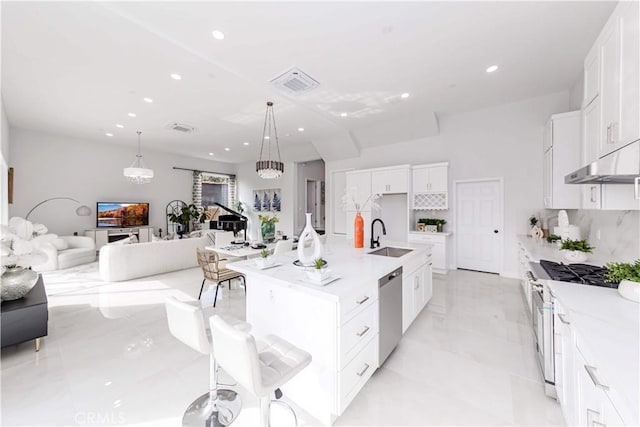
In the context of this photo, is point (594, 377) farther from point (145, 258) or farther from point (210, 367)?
point (145, 258)

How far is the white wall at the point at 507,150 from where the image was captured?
455cm

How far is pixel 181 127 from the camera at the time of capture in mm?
5781

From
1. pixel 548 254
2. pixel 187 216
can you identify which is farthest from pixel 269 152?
pixel 548 254

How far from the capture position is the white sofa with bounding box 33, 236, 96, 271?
5.30 meters

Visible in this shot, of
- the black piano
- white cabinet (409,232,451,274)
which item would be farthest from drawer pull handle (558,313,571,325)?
the black piano

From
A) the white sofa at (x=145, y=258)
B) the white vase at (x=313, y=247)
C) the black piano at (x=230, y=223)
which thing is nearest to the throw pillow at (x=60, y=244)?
the white sofa at (x=145, y=258)

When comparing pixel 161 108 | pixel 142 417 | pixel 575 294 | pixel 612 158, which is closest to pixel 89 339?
pixel 142 417

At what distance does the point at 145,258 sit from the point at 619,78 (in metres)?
6.66

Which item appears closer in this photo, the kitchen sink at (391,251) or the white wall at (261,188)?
the kitchen sink at (391,251)

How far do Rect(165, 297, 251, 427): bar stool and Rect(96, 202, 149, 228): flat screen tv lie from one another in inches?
299

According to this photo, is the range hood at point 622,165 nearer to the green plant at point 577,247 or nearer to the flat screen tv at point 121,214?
the green plant at point 577,247

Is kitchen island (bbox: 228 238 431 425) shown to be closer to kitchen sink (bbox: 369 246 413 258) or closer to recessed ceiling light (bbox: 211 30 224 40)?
kitchen sink (bbox: 369 246 413 258)

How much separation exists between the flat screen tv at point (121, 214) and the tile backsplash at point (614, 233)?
1016 centimetres

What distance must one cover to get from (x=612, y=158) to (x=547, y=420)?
178 cm
